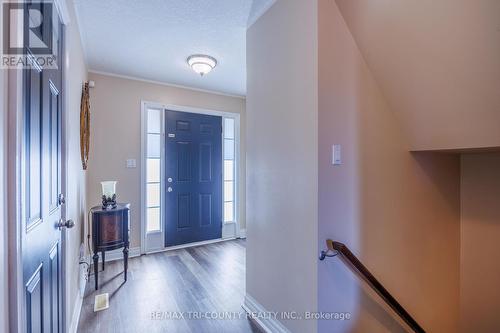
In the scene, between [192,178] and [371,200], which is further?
[192,178]

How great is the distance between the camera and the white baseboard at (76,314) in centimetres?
181

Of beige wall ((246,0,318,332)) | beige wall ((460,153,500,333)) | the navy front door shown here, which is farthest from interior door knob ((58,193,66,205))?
beige wall ((460,153,500,333))

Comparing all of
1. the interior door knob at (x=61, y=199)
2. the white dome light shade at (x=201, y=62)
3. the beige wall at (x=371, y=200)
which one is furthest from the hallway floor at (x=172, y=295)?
the white dome light shade at (x=201, y=62)

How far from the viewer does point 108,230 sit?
2543mm

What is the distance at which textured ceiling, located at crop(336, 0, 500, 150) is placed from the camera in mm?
1205

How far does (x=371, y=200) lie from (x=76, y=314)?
7.95 feet

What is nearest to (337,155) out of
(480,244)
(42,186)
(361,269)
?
(361,269)

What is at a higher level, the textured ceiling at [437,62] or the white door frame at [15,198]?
the textured ceiling at [437,62]

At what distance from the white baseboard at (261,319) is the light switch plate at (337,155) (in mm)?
1204

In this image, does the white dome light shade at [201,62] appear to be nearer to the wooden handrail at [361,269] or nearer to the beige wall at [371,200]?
the beige wall at [371,200]

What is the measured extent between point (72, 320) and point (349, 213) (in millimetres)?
2131

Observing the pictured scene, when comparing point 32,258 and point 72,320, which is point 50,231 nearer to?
point 32,258

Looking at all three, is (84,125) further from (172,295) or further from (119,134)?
(172,295)

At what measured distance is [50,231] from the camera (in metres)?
1.28
